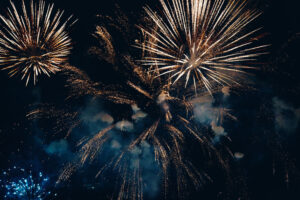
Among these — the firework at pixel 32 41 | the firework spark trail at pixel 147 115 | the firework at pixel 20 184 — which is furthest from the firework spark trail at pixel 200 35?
the firework at pixel 20 184

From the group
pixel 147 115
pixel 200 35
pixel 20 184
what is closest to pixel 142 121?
pixel 147 115

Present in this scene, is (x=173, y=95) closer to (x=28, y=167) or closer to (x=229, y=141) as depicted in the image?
(x=229, y=141)

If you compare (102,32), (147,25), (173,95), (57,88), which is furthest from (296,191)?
(57,88)

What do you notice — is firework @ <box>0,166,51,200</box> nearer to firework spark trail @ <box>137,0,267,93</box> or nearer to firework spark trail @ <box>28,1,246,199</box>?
firework spark trail @ <box>28,1,246,199</box>

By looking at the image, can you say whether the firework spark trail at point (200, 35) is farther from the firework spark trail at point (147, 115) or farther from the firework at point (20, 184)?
the firework at point (20, 184)

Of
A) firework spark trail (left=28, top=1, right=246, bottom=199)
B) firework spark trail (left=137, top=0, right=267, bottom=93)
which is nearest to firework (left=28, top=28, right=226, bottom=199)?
firework spark trail (left=28, top=1, right=246, bottom=199)
